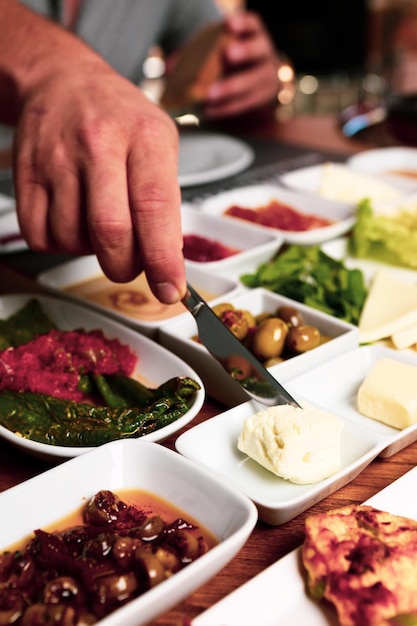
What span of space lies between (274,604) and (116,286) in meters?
1.23

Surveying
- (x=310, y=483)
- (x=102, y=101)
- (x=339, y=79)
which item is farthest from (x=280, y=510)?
(x=339, y=79)

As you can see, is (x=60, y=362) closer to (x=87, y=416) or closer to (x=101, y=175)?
(x=87, y=416)

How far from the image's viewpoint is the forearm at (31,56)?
1.87 m

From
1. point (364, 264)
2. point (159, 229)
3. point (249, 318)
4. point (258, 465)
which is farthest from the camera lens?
point (364, 264)

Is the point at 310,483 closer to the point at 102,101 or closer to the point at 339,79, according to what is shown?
the point at 102,101

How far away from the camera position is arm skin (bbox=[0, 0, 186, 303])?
1440 mm

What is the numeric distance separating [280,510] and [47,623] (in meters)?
0.39

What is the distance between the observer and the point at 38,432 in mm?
1345

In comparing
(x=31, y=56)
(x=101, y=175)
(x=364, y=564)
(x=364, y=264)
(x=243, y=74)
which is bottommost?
(x=364, y=264)

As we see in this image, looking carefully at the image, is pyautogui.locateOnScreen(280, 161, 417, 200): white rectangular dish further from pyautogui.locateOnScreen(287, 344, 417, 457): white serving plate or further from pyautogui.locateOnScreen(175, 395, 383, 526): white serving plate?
pyautogui.locateOnScreen(175, 395, 383, 526): white serving plate

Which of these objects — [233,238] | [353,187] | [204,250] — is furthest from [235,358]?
[353,187]

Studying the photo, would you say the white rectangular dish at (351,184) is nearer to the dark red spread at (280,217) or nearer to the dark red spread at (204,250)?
the dark red spread at (280,217)

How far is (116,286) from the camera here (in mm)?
2066

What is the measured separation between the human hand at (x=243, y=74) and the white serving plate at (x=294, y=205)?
113 centimetres
